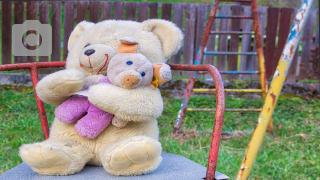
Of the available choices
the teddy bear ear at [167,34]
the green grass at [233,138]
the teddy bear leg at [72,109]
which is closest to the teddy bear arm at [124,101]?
the teddy bear leg at [72,109]

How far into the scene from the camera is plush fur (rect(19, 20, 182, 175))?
105cm

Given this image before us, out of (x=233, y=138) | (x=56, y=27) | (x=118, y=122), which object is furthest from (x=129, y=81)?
(x=56, y=27)

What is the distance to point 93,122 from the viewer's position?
44.8 inches

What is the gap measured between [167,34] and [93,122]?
44cm

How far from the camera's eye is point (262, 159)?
7.30 feet

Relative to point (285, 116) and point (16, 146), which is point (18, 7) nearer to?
point (16, 146)

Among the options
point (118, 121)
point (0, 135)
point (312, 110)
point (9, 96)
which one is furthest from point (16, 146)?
point (312, 110)

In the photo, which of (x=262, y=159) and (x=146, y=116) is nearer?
(x=146, y=116)

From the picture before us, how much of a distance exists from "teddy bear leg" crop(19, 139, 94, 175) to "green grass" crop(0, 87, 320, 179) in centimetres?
105

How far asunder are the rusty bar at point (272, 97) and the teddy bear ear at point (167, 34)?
411mm

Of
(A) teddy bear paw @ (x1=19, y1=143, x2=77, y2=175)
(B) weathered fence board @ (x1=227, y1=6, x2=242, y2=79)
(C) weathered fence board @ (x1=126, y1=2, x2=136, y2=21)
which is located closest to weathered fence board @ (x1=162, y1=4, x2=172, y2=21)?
(C) weathered fence board @ (x1=126, y1=2, x2=136, y2=21)

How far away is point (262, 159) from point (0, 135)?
176cm

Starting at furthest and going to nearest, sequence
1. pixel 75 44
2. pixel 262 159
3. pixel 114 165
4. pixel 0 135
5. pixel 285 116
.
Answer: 1. pixel 285 116
2. pixel 0 135
3. pixel 262 159
4. pixel 75 44
5. pixel 114 165

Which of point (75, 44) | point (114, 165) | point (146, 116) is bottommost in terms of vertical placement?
point (114, 165)
